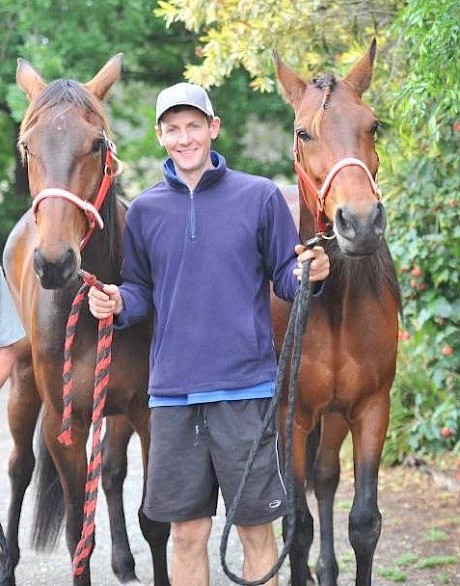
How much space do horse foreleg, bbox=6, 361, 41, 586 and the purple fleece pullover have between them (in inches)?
76.4

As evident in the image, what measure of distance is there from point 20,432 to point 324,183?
2.70m

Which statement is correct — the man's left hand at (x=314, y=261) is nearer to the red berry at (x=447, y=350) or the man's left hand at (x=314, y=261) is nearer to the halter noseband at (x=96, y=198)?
the halter noseband at (x=96, y=198)

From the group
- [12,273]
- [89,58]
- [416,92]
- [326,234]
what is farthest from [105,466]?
[89,58]

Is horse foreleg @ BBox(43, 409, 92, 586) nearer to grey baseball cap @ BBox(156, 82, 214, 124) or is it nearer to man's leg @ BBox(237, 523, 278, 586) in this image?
man's leg @ BBox(237, 523, 278, 586)

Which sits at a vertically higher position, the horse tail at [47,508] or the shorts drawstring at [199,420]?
the shorts drawstring at [199,420]

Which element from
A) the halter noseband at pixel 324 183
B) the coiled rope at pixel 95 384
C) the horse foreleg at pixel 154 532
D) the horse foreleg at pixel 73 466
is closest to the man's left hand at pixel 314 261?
the halter noseband at pixel 324 183

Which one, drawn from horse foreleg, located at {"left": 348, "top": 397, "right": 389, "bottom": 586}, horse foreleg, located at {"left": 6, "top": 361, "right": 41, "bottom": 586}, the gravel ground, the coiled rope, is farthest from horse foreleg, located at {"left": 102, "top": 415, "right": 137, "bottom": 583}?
horse foreleg, located at {"left": 348, "top": 397, "right": 389, "bottom": 586}

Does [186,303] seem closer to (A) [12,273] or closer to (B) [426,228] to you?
(A) [12,273]

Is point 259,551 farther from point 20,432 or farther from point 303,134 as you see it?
point 20,432

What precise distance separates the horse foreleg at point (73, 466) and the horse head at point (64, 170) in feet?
3.12

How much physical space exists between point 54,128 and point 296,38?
3.05m

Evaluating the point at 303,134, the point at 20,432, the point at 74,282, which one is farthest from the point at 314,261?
the point at 20,432

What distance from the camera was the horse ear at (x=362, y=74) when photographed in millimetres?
4102

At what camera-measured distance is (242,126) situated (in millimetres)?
11906
